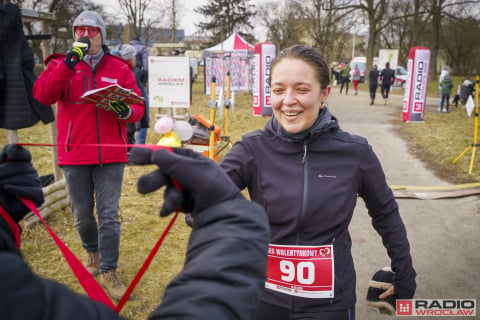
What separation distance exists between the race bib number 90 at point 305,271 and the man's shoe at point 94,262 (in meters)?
2.32

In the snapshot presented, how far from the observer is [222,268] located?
0.83m

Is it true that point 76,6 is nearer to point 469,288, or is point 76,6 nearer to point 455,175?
point 455,175

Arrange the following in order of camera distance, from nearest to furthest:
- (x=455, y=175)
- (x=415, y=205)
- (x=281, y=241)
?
(x=281, y=241) → (x=415, y=205) → (x=455, y=175)

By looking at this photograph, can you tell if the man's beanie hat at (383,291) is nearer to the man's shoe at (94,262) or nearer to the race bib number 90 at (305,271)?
the race bib number 90 at (305,271)

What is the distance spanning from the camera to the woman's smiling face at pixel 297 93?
190cm

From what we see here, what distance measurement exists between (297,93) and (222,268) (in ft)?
4.16

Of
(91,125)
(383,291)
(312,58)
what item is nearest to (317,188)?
(312,58)

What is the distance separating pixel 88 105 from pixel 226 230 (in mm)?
2609

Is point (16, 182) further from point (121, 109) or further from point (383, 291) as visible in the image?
point (121, 109)

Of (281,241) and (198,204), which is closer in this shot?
(198,204)

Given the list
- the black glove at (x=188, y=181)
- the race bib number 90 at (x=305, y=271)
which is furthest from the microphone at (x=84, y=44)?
the black glove at (x=188, y=181)

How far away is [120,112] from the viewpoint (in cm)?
314

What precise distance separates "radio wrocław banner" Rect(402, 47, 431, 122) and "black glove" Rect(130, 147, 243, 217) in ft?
39.6

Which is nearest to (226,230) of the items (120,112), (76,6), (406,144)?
(120,112)
